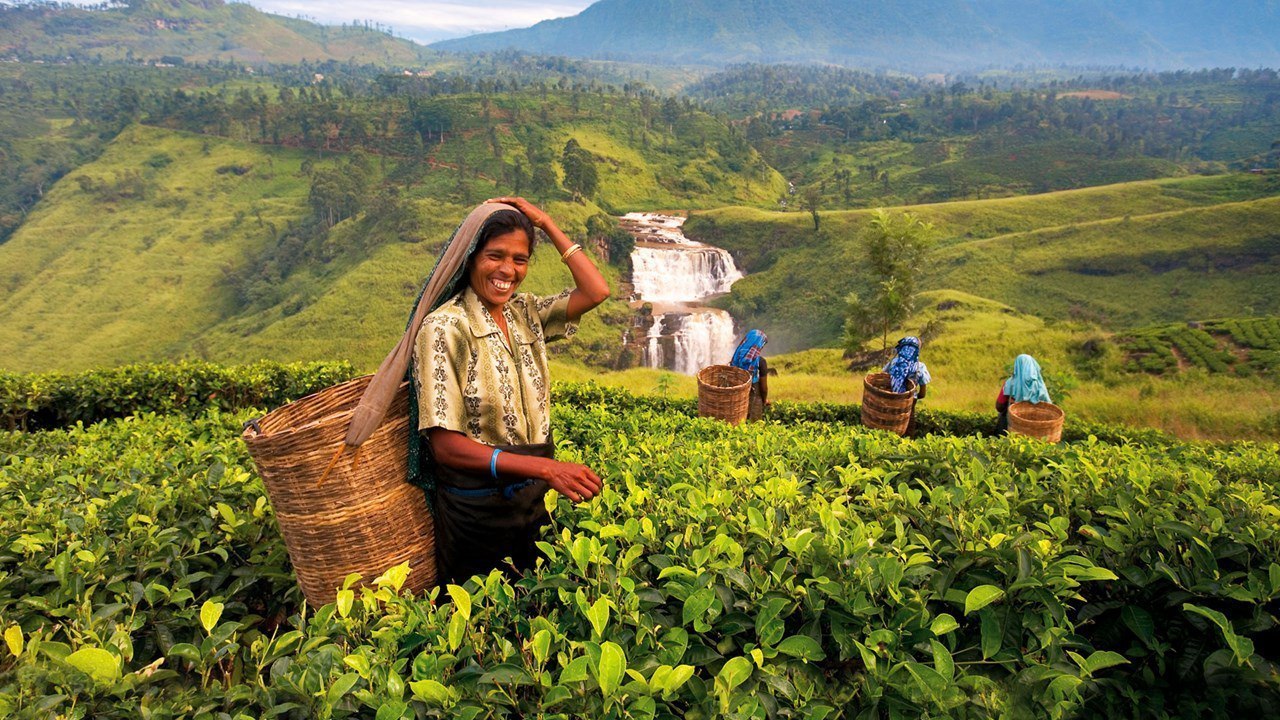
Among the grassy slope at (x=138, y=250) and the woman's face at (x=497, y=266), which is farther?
the grassy slope at (x=138, y=250)

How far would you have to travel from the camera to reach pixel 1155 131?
98625 millimetres

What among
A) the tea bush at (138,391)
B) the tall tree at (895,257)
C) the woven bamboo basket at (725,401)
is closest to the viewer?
the woven bamboo basket at (725,401)

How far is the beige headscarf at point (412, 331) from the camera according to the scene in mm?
2166

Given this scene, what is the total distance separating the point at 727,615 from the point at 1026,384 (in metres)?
7.14

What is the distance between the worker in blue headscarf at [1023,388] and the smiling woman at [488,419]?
6.52 meters

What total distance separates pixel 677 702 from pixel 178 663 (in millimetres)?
1599

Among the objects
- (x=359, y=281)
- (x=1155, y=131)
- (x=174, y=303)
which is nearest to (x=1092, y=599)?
(x=359, y=281)

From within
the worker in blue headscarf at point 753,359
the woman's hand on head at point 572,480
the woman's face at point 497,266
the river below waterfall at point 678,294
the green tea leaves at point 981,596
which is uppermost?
the woman's face at point 497,266

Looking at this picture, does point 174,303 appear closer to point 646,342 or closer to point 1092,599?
point 646,342

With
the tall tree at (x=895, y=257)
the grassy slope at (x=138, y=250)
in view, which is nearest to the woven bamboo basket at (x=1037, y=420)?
the tall tree at (x=895, y=257)

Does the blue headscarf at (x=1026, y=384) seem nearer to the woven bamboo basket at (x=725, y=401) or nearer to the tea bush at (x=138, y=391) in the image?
the woven bamboo basket at (x=725, y=401)

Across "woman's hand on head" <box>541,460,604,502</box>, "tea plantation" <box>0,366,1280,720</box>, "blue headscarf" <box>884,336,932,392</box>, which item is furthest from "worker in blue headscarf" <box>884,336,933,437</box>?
"woman's hand on head" <box>541,460,604,502</box>

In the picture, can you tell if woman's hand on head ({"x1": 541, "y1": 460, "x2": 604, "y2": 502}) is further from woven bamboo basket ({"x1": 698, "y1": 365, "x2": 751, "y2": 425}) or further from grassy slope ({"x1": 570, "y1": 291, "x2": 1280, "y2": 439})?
grassy slope ({"x1": 570, "y1": 291, "x2": 1280, "y2": 439})

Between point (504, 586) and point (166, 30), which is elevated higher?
point (166, 30)
